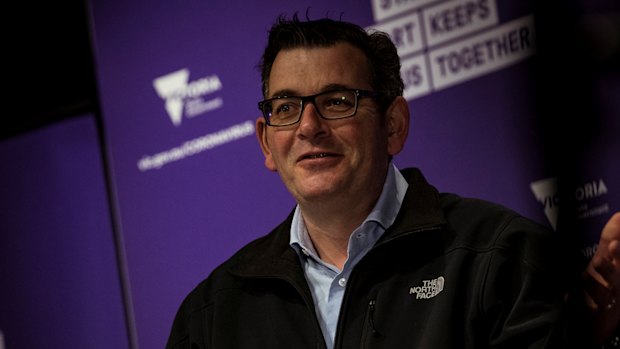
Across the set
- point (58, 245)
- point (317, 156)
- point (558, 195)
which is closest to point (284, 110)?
point (317, 156)

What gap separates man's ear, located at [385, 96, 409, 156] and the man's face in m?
0.04

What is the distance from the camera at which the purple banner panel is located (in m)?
3.36

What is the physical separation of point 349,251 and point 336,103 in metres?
0.35

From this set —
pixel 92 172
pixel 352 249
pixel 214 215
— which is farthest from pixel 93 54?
pixel 352 249

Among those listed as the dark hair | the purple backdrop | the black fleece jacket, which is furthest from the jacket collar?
the purple backdrop

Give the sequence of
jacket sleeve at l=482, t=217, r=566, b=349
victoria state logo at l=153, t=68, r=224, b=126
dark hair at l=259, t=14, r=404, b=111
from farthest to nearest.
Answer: victoria state logo at l=153, t=68, r=224, b=126 < dark hair at l=259, t=14, r=404, b=111 < jacket sleeve at l=482, t=217, r=566, b=349

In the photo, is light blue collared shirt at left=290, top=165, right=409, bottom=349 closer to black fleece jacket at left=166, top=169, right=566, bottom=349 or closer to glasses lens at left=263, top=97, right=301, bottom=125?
black fleece jacket at left=166, top=169, right=566, bottom=349

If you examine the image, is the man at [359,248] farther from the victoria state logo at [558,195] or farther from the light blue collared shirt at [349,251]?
the victoria state logo at [558,195]

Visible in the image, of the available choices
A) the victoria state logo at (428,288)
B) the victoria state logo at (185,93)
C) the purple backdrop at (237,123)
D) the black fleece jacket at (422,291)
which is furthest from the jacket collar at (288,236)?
the victoria state logo at (185,93)

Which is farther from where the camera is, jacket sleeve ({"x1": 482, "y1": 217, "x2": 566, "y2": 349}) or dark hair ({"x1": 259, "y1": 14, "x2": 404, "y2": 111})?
dark hair ({"x1": 259, "y1": 14, "x2": 404, "y2": 111})

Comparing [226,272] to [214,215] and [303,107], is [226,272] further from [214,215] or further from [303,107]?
[214,215]

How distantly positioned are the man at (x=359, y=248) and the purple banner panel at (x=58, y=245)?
3.78 ft

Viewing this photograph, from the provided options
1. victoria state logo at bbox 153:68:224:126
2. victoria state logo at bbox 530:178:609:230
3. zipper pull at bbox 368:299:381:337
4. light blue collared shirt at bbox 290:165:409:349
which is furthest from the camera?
victoria state logo at bbox 153:68:224:126

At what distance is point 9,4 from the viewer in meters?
3.56
